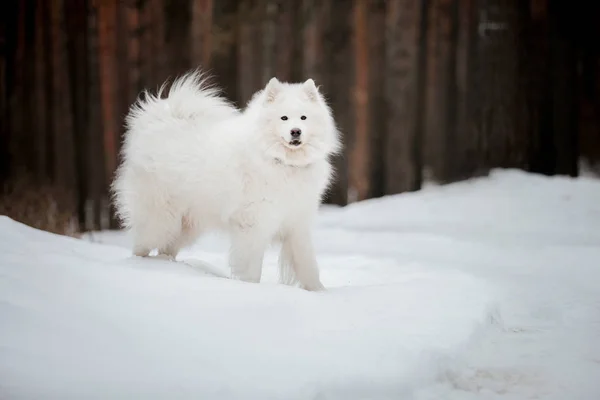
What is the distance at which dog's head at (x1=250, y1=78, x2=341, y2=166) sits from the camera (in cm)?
423

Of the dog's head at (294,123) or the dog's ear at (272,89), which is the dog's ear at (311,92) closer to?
the dog's head at (294,123)

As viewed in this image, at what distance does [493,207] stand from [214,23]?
3.78 meters

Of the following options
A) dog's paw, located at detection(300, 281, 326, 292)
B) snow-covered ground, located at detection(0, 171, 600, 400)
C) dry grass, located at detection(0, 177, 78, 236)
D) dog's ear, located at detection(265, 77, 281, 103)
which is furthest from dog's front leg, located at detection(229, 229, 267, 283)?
dry grass, located at detection(0, 177, 78, 236)

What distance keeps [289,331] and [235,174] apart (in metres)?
1.50

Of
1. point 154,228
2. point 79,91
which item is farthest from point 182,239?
point 79,91

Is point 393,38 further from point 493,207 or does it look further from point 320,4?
point 493,207

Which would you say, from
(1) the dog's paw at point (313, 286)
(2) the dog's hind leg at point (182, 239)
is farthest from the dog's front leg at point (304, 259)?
(2) the dog's hind leg at point (182, 239)

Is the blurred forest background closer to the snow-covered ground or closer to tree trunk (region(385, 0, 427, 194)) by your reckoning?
tree trunk (region(385, 0, 427, 194))

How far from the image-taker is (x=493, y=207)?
726cm

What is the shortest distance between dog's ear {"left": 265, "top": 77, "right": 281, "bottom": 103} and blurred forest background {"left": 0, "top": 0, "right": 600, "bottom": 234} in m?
3.06

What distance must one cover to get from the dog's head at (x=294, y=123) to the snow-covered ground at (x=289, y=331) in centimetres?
93

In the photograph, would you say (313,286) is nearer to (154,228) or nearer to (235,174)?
(235,174)

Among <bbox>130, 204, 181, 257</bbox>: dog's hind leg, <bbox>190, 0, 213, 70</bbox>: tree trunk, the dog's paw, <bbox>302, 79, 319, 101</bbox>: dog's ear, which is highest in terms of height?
<bbox>190, 0, 213, 70</bbox>: tree trunk

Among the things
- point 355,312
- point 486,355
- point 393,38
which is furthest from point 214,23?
point 486,355
